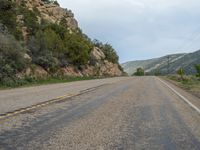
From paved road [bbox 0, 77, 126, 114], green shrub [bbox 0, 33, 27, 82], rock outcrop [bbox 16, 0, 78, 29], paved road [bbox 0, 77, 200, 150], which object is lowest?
paved road [bbox 0, 77, 200, 150]

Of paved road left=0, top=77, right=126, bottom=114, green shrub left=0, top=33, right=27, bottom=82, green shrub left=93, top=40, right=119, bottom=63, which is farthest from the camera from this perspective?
green shrub left=93, top=40, right=119, bottom=63

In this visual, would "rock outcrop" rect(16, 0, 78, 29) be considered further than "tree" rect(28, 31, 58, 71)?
Yes

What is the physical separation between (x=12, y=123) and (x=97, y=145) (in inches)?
121

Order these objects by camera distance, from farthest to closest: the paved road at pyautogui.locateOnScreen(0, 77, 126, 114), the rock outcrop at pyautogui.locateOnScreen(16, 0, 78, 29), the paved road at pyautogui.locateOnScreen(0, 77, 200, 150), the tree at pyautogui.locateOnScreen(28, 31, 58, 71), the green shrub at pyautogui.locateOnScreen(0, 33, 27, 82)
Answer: the rock outcrop at pyautogui.locateOnScreen(16, 0, 78, 29), the tree at pyautogui.locateOnScreen(28, 31, 58, 71), the green shrub at pyautogui.locateOnScreen(0, 33, 27, 82), the paved road at pyautogui.locateOnScreen(0, 77, 126, 114), the paved road at pyautogui.locateOnScreen(0, 77, 200, 150)

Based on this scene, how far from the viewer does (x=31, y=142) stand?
6.89 m

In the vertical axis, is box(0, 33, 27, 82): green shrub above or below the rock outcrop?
below

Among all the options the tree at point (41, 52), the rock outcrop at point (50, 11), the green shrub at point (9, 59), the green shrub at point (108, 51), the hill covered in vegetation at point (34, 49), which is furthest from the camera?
the green shrub at point (108, 51)

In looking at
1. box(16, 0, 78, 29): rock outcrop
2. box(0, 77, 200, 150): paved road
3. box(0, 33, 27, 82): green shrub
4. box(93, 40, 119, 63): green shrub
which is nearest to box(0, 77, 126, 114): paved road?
box(0, 77, 200, 150): paved road

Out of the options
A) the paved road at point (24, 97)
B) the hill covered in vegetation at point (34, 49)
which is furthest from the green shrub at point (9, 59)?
the paved road at point (24, 97)

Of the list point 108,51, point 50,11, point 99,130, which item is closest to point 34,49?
point 99,130

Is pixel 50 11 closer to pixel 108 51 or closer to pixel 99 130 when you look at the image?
pixel 108 51

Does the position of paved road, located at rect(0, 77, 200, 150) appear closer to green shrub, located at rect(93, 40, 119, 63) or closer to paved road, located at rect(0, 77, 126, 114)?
paved road, located at rect(0, 77, 126, 114)

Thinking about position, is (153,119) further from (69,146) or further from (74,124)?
(69,146)

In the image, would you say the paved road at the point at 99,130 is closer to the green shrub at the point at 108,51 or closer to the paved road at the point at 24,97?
the paved road at the point at 24,97
